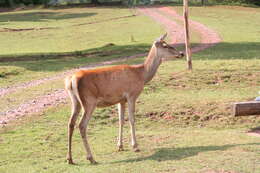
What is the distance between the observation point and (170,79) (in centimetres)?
1688

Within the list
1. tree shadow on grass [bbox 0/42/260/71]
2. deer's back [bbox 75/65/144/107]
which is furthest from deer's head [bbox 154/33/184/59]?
tree shadow on grass [bbox 0/42/260/71]

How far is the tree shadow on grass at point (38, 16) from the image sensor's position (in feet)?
180

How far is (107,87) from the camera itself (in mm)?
9914

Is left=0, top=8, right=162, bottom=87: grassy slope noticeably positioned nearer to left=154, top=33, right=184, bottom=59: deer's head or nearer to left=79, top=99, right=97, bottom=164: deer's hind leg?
left=154, top=33, right=184, bottom=59: deer's head

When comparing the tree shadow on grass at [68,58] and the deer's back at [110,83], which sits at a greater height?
the deer's back at [110,83]

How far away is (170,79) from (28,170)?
8.37 meters

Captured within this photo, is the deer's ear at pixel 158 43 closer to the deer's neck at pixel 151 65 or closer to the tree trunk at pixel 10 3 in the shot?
the deer's neck at pixel 151 65

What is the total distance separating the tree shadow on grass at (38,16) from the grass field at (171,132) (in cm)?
3586

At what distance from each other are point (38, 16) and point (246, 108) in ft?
161

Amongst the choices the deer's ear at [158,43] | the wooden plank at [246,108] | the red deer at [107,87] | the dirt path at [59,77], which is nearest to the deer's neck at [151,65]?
the red deer at [107,87]

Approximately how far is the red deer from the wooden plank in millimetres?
1730

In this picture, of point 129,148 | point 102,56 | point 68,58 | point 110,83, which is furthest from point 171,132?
point 68,58

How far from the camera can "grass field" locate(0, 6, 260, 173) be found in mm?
9234

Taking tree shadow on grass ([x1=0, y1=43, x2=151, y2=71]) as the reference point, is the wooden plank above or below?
above
